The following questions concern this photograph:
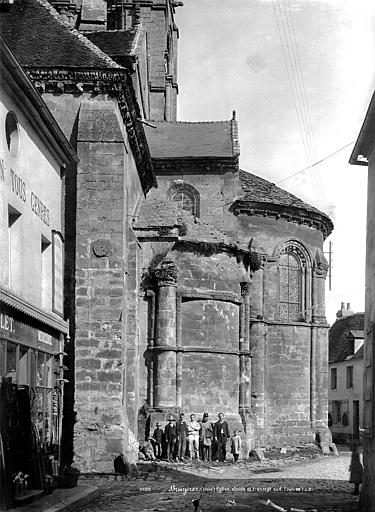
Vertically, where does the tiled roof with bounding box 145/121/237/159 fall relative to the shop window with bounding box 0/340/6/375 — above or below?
above

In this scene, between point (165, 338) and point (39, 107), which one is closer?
point (39, 107)

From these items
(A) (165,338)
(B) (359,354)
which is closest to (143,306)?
(A) (165,338)

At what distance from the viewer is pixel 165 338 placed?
22.8 m

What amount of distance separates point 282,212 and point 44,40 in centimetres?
1293

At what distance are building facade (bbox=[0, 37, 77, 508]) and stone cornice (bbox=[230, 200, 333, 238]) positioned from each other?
13.0 m

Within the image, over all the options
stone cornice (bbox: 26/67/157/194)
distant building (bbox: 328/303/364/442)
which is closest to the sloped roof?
stone cornice (bbox: 26/67/157/194)

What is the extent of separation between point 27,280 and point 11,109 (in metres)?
2.87

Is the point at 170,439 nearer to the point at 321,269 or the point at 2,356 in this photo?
the point at 2,356

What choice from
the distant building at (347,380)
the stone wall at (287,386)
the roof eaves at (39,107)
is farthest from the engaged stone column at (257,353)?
the distant building at (347,380)

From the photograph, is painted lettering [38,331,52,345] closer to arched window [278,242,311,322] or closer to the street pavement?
the street pavement

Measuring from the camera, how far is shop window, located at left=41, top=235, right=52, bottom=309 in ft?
51.4

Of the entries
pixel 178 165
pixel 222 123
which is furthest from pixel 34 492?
pixel 222 123

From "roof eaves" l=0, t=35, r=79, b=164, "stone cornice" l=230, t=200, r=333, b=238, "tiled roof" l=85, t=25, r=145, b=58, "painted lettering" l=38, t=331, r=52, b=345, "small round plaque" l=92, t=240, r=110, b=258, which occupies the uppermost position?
"tiled roof" l=85, t=25, r=145, b=58

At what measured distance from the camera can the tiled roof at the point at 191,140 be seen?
1176 inches
